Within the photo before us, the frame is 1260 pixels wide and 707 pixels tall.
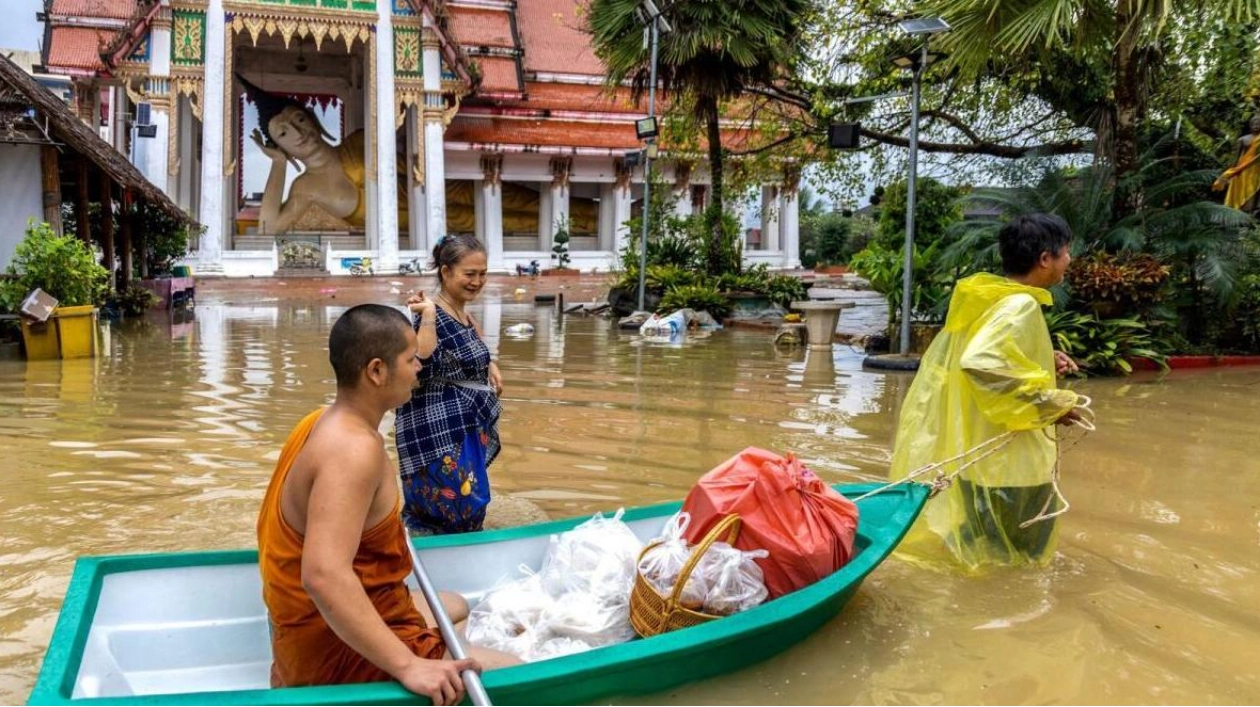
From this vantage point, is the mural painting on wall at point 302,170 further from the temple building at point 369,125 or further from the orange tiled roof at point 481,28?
the orange tiled roof at point 481,28

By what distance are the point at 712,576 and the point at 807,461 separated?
3.24 m

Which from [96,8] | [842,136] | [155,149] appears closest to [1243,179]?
[842,136]

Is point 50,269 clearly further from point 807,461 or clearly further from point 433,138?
point 433,138

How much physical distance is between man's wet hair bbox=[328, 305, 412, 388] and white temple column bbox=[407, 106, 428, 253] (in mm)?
25996

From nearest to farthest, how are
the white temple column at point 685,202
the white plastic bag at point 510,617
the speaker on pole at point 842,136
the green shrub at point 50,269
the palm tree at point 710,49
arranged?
the white plastic bag at point 510,617 < the green shrub at point 50,269 < the speaker on pole at point 842,136 < the palm tree at point 710,49 < the white temple column at point 685,202

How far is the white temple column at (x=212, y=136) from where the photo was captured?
25656 mm

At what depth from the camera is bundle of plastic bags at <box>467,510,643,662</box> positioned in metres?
3.13

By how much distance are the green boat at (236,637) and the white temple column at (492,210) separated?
2755cm

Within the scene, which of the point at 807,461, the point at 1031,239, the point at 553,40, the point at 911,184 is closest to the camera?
the point at 1031,239

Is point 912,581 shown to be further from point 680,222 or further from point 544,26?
point 544,26

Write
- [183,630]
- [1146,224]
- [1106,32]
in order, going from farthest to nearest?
[1146,224], [1106,32], [183,630]

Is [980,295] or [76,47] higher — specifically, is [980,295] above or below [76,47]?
below

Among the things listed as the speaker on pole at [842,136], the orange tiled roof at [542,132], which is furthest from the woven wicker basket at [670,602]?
the orange tiled roof at [542,132]

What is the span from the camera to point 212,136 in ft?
84.2
